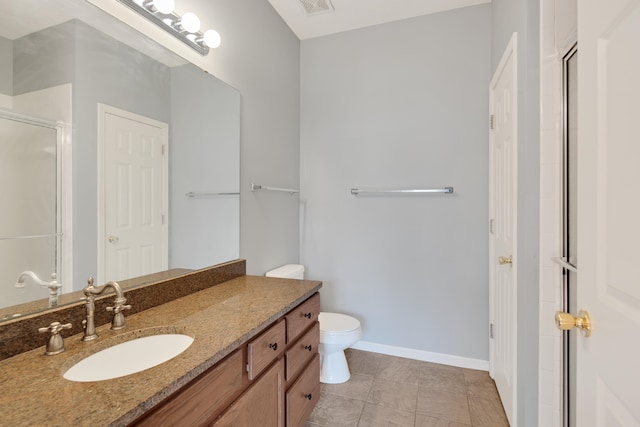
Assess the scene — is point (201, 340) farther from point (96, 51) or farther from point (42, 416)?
point (96, 51)

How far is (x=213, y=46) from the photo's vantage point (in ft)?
5.05

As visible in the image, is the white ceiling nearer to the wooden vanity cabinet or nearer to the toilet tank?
the toilet tank

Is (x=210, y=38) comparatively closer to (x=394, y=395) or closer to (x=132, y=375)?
(x=132, y=375)

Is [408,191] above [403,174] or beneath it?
beneath

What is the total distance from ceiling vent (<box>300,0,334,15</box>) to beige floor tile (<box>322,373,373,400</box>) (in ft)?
8.98

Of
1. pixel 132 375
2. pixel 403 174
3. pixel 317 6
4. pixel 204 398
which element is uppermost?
pixel 317 6

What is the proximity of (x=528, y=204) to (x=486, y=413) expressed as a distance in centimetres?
130

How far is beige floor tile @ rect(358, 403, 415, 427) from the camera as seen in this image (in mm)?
1702

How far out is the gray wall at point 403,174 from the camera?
2.26 m

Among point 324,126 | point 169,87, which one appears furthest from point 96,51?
point 324,126

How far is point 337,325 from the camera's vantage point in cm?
212

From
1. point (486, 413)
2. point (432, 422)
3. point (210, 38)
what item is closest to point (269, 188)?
point (210, 38)

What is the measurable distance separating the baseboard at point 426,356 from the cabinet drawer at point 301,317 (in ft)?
3.84

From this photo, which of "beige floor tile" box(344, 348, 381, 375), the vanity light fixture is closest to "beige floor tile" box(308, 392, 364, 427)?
"beige floor tile" box(344, 348, 381, 375)
